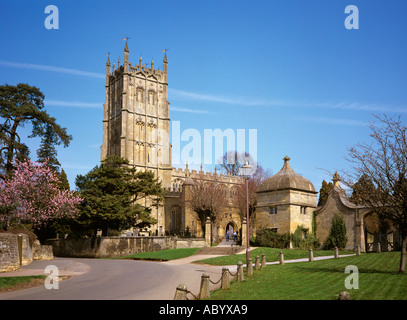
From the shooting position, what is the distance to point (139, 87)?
236ft

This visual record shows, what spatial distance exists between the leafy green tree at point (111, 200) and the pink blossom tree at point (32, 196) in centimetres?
176

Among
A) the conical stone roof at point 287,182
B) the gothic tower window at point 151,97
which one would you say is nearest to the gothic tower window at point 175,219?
the gothic tower window at point 151,97

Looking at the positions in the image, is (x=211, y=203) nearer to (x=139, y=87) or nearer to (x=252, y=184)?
(x=252, y=184)

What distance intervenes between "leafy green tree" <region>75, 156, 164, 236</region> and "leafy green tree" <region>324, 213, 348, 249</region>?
1716cm

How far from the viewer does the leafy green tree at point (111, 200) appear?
39.1 m

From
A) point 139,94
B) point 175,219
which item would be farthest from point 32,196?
point 139,94

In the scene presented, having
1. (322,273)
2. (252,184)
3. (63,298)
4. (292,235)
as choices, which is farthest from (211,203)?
(63,298)

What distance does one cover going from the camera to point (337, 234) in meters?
32.9

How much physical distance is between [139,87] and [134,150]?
1138 cm

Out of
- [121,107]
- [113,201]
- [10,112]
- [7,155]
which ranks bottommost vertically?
[113,201]

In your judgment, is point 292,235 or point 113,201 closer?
point 292,235

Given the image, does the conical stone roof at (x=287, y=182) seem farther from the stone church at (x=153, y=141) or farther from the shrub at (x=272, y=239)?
the stone church at (x=153, y=141)

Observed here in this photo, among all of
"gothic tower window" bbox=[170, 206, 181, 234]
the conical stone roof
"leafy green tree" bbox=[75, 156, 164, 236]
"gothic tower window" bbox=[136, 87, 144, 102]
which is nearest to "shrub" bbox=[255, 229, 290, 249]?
the conical stone roof

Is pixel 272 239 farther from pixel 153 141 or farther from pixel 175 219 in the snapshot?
pixel 153 141
